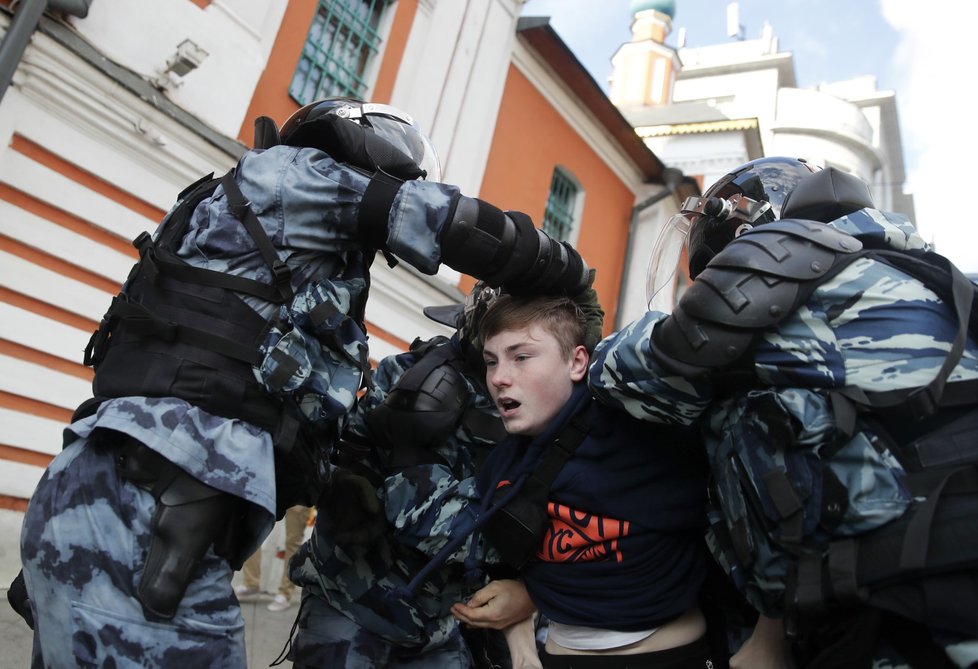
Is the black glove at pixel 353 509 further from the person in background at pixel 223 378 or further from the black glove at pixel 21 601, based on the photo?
the black glove at pixel 21 601

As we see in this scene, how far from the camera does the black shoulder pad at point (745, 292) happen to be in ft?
3.86

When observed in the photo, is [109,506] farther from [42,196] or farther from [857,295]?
[42,196]

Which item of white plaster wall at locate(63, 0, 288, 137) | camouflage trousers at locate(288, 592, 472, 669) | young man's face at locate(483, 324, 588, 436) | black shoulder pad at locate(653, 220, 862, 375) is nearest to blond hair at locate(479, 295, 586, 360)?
young man's face at locate(483, 324, 588, 436)

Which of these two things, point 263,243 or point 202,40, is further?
point 202,40

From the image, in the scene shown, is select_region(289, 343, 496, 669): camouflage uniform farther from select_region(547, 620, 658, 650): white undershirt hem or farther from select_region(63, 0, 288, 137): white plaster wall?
select_region(63, 0, 288, 137): white plaster wall

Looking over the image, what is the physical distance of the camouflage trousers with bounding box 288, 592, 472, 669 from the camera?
1.98 metres

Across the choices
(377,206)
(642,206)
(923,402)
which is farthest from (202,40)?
(642,206)

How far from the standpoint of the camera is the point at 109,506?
1.48m

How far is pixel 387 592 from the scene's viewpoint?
1980 millimetres

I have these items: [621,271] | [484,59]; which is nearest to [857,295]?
[484,59]

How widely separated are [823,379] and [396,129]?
58.9 inches

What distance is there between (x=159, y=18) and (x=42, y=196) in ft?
5.38

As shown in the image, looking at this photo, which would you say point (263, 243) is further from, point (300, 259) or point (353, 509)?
point (353, 509)

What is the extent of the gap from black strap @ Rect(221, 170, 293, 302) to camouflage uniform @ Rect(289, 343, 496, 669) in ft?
1.95
